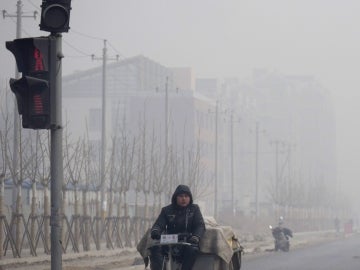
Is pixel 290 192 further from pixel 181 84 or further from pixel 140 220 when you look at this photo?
pixel 140 220

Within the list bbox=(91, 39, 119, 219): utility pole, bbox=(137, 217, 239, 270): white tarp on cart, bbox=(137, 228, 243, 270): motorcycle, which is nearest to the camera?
bbox=(137, 228, 243, 270): motorcycle

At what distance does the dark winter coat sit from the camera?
1484 cm

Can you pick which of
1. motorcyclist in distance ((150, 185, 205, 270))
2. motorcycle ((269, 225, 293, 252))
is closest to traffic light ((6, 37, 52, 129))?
motorcyclist in distance ((150, 185, 205, 270))

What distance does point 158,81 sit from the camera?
120m

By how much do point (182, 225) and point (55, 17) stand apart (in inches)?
147

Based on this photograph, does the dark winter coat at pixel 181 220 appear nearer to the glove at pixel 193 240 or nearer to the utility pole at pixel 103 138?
the glove at pixel 193 240

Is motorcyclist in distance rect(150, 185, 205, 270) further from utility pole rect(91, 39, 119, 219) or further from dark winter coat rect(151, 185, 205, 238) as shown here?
utility pole rect(91, 39, 119, 219)

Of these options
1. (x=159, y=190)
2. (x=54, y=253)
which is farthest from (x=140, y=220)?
(x=54, y=253)

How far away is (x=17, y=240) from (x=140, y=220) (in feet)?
62.6

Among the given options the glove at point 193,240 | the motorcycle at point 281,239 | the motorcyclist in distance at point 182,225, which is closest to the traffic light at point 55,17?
the motorcyclist in distance at point 182,225

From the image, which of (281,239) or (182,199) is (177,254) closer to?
(182,199)

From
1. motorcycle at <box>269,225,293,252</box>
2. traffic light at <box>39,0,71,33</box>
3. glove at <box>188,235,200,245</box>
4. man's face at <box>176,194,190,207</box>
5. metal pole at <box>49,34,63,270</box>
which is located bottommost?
motorcycle at <box>269,225,293,252</box>

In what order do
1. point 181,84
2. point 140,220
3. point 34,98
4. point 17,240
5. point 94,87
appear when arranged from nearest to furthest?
point 34,98, point 17,240, point 140,220, point 94,87, point 181,84

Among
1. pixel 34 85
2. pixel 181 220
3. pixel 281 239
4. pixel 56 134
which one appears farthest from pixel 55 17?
pixel 281 239
